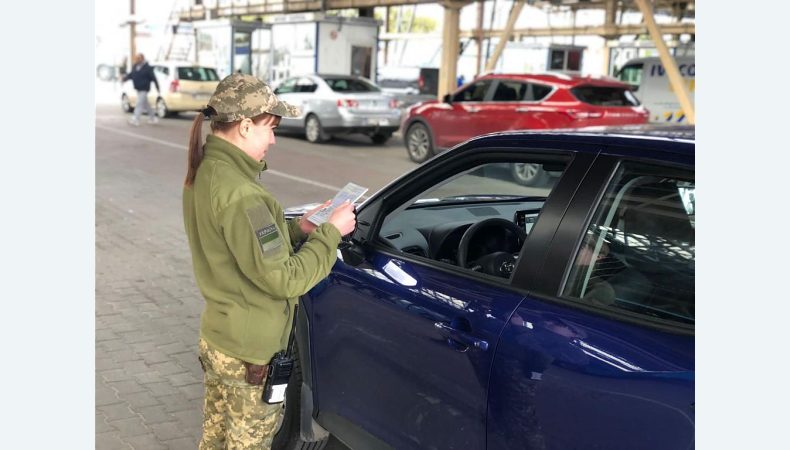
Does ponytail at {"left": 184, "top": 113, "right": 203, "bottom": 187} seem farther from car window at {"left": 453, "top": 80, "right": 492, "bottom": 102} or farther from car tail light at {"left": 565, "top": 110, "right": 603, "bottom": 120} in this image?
car window at {"left": 453, "top": 80, "right": 492, "bottom": 102}

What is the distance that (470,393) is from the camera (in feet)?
8.28

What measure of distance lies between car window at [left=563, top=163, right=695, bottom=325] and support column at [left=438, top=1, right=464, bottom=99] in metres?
18.8

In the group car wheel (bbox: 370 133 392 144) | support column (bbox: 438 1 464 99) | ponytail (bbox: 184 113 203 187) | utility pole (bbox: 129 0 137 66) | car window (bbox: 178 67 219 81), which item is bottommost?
car wheel (bbox: 370 133 392 144)

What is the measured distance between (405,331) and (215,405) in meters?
0.70

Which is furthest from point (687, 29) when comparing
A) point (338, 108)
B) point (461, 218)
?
point (461, 218)

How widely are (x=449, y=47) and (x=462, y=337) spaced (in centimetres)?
1916

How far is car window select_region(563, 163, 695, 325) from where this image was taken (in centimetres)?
231

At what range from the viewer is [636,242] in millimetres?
2428

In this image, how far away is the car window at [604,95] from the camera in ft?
43.4

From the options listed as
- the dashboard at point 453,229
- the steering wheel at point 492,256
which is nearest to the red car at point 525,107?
the dashboard at point 453,229

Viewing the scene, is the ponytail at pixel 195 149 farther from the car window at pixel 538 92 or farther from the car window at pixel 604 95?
the car window at pixel 538 92

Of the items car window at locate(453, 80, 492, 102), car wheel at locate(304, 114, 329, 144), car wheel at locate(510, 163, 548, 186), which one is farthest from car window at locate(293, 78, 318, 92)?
car wheel at locate(510, 163, 548, 186)

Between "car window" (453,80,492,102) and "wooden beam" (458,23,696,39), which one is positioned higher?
"wooden beam" (458,23,696,39)
